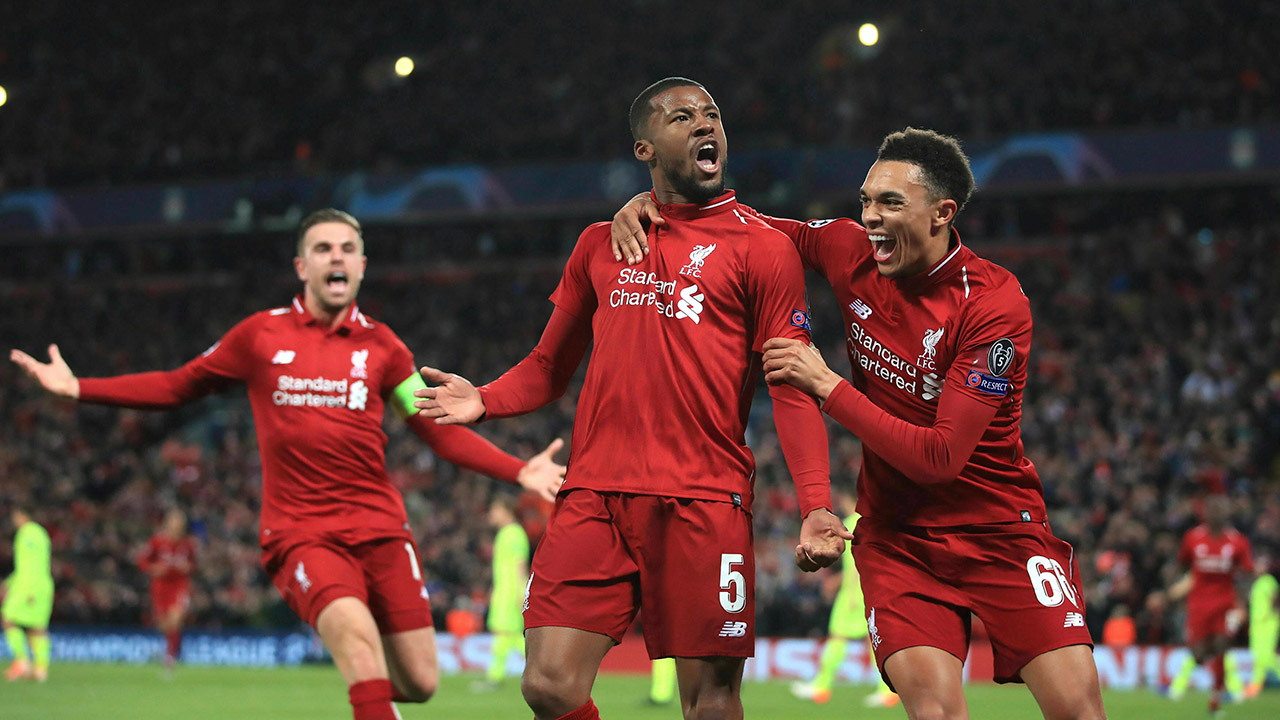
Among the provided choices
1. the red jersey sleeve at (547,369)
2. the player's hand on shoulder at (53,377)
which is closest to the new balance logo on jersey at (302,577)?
the player's hand on shoulder at (53,377)

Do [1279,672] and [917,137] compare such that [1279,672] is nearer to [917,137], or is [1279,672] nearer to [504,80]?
[917,137]

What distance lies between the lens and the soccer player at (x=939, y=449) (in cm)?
454

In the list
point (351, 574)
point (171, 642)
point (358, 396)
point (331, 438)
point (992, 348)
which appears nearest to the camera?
point (992, 348)

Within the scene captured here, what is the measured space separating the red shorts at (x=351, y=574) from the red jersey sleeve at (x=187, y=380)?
930 millimetres

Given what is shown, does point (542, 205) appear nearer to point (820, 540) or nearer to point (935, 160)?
point (935, 160)

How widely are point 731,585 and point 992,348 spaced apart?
1196mm

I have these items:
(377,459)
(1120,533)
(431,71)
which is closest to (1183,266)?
(1120,533)

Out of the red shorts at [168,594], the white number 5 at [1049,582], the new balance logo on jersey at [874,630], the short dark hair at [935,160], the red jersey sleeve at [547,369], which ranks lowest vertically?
the red shorts at [168,594]

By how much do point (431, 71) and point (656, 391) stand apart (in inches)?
1078

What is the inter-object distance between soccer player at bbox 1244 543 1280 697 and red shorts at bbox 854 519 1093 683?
Result: 39.6 ft

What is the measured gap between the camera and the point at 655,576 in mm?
4527

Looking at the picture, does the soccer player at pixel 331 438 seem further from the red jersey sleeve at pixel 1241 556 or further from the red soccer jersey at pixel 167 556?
the red soccer jersey at pixel 167 556

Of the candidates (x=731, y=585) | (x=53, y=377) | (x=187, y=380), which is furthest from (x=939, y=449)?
(x=53, y=377)

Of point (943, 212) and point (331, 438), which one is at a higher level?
point (943, 212)
